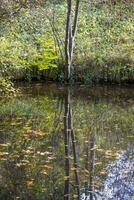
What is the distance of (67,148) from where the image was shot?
9.71 m

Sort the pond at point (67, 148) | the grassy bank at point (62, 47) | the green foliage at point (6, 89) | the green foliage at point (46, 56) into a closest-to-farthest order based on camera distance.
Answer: the pond at point (67, 148) < the green foliage at point (6, 89) < the grassy bank at point (62, 47) < the green foliage at point (46, 56)

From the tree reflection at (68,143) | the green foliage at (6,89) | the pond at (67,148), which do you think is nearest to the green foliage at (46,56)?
the green foliage at (6,89)

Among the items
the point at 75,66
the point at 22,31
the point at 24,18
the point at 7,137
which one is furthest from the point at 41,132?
the point at 24,18

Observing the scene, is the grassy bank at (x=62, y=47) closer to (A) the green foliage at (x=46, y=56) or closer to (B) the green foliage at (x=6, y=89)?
(A) the green foliage at (x=46, y=56)

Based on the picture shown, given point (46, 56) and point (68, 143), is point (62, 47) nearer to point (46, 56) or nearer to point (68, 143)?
point (46, 56)

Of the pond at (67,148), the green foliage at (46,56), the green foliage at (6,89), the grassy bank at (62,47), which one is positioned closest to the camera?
the pond at (67,148)

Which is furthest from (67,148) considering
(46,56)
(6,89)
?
(46,56)

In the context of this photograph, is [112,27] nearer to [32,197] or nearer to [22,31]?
[22,31]

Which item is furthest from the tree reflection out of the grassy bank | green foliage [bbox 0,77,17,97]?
the grassy bank

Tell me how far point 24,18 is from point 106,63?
9.14 m

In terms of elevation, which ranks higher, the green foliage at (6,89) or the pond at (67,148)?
the green foliage at (6,89)

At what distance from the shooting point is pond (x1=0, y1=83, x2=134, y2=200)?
7410mm

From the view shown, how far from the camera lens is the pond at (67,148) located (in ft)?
24.3

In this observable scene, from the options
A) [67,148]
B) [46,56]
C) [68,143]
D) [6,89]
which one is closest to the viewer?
[67,148]
